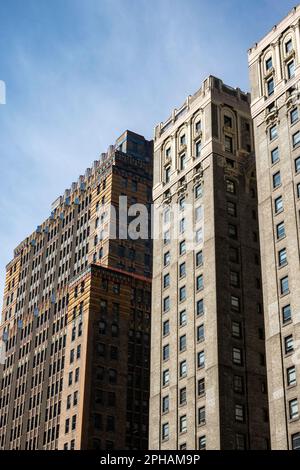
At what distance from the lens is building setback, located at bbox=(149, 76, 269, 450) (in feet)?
286

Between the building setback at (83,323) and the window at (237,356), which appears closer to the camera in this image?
the window at (237,356)

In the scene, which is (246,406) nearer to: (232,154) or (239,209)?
(239,209)

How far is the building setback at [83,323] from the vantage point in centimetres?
12219

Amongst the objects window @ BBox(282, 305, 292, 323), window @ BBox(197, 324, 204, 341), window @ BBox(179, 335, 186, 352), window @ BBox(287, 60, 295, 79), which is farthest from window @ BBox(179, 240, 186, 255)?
window @ BBox(287, 60, 295, 79)

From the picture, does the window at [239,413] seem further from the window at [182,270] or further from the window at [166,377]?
the window at [182,270]

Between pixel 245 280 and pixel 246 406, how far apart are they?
611 inches

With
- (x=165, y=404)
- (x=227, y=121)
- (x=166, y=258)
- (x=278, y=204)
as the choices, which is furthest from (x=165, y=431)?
(x=227, y=121)

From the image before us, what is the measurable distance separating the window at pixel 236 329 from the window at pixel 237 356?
174cm

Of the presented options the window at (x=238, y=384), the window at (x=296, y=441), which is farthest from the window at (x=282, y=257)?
the window at (x=296, y=441)

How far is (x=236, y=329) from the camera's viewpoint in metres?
92.0

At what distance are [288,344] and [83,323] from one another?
54274 millimetres

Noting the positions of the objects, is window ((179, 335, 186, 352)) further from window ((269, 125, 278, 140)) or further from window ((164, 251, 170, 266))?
window ((269, 125, 278, 140))

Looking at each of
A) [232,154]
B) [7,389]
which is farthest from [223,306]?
[7,389]

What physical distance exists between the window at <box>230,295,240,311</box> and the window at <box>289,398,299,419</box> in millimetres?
19197
